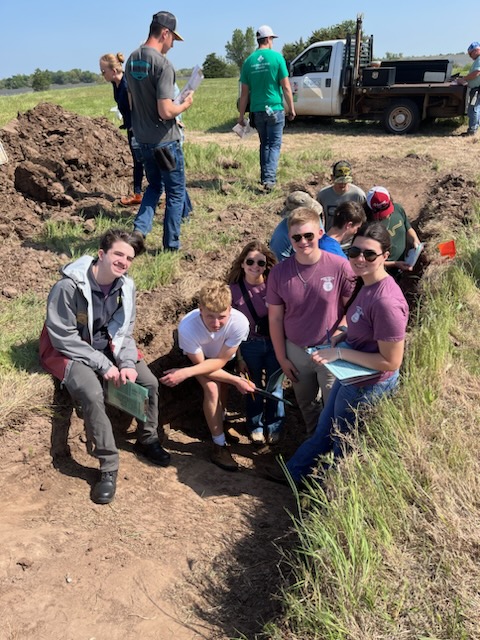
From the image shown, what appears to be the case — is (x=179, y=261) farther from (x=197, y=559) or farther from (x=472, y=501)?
(x=472, y=501)

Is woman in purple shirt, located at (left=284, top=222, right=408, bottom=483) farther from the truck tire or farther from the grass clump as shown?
the truck tire

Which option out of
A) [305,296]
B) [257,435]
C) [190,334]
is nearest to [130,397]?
[190,334]

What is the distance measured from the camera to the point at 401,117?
13.5m

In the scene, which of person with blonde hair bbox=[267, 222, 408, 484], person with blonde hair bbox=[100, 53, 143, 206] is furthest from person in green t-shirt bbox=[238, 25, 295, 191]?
person with blonde hair bbox=[267, 222, 408, 484]

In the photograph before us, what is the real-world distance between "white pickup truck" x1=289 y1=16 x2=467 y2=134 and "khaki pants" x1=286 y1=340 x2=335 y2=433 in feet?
36.2

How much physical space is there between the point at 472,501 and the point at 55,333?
2.64 metres

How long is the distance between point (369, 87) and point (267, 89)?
21.8 ft

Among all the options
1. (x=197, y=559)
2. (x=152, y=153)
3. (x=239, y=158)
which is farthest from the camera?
(x=239, y=158)

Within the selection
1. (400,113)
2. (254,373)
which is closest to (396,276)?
(254,373)

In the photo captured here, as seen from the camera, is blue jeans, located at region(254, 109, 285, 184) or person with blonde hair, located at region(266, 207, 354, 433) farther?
blue jeans, located at region(254, 109, 285, 184)

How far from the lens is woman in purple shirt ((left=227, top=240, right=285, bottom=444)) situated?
434 centimetres

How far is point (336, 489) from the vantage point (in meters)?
2.79

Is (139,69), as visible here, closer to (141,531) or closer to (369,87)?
(141,531)

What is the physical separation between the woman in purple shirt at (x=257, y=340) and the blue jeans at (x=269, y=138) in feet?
13.8
